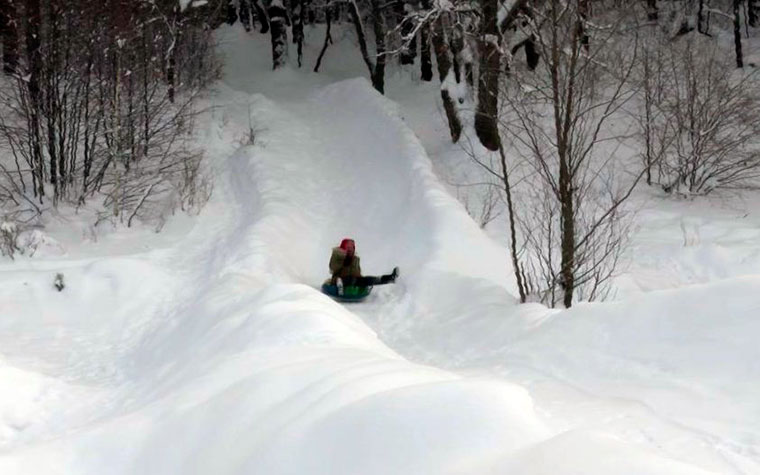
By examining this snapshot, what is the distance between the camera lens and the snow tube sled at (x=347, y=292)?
9492 mm

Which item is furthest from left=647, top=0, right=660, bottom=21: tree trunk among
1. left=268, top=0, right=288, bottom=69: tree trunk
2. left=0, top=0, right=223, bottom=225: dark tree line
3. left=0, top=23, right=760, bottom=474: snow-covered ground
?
left=0, top=0, right=223, bottom=225: dark tree line

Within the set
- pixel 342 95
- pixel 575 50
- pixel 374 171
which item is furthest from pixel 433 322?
pixel 342 95

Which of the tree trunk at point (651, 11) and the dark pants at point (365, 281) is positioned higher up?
the tree trunk at point (651, 11)

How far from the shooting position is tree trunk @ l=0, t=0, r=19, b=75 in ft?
41.2

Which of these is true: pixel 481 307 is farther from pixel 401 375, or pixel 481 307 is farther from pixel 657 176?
pixel 657 176

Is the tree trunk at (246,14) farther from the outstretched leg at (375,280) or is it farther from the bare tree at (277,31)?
the outstretched leg at (375,280)

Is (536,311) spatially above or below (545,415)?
below

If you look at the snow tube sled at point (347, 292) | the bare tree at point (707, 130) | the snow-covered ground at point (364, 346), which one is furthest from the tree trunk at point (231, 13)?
the snow tube sled at point (347, 292)

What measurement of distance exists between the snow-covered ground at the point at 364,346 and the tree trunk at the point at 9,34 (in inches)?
145

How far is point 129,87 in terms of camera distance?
13.7 metres

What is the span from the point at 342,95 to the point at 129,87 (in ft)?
24.9

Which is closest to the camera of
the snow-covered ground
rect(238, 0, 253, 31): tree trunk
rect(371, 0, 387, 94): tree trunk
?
the snow-covered ground

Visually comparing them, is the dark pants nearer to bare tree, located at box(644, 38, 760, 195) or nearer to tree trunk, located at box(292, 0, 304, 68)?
bare tree, located at box(644, 38, 760, 195)

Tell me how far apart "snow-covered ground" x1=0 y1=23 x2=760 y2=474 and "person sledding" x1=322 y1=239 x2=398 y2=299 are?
0.23 m
